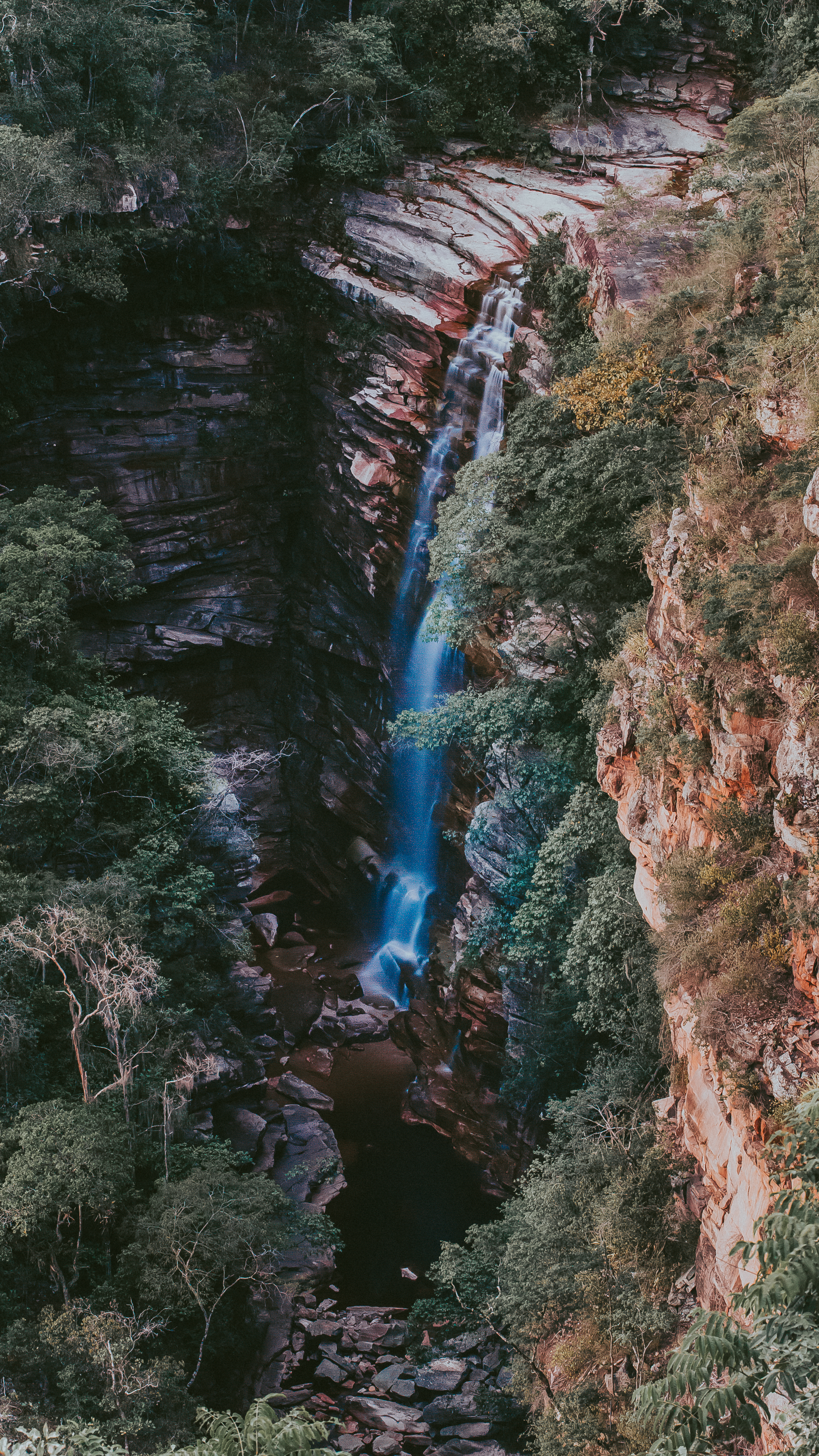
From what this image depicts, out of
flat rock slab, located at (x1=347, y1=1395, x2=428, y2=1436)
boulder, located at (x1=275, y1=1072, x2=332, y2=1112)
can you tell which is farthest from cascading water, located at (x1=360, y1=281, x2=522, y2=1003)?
flat rock slab, located at (x1=347, y1=1395, x2=428, y2=1436)

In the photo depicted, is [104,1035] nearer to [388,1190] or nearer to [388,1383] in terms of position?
[388,1383]

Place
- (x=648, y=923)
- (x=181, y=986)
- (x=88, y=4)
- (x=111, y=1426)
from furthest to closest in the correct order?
(x=88, y=4)
(x=181, y=986)
(x=648, y=923)
(x=111, y=1426)

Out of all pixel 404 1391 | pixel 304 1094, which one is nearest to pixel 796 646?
pixel 404 1391

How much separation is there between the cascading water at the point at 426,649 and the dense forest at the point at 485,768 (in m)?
1.02

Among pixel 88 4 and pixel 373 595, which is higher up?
pixel 88 4

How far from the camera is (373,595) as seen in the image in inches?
1027

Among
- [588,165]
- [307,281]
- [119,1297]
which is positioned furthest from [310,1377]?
[588,165]

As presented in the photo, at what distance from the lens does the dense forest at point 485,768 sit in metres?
11.8

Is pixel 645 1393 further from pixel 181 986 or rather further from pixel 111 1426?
pixel 181 986

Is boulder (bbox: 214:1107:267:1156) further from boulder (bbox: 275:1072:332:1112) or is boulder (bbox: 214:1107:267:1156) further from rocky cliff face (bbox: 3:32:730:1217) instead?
rocky cliff face (bbox: 3:32:730:1217)

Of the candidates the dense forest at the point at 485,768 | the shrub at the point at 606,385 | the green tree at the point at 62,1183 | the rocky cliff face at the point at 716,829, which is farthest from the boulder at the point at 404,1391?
the shrub at the point at 606,385

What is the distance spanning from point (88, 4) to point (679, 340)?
51.6ft

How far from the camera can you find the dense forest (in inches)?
465

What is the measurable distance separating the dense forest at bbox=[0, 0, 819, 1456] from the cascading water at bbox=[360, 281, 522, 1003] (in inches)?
40.1
